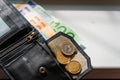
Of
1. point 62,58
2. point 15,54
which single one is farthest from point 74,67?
point 15,54

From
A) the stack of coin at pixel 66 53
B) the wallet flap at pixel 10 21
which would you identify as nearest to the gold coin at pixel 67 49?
the stack of coin at pixel 66 53

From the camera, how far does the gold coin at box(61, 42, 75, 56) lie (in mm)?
762

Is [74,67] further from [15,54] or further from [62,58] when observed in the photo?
[15,54]

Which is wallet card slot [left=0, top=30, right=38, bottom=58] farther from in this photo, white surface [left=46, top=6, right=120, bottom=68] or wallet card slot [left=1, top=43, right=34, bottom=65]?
white surface [left=46, top=6, right=120, bottom=68]

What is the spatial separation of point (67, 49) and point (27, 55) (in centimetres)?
10

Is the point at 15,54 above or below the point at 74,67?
above

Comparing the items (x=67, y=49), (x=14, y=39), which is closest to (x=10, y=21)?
(x=14, y=39)

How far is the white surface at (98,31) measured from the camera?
80cm

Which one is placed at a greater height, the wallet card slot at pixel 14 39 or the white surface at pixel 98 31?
the wallet card slot at pixel 14 39

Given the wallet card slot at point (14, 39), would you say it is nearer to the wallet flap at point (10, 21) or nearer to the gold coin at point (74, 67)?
the wallet flap at point (10, 21)

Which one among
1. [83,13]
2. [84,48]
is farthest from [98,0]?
[84,48]

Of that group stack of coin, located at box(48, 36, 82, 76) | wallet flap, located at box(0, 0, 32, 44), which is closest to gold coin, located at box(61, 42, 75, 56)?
stack of coin, located at box(48, 36, 82, 76)

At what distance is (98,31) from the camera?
84cm

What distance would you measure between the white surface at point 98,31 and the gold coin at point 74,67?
0.05 metres
